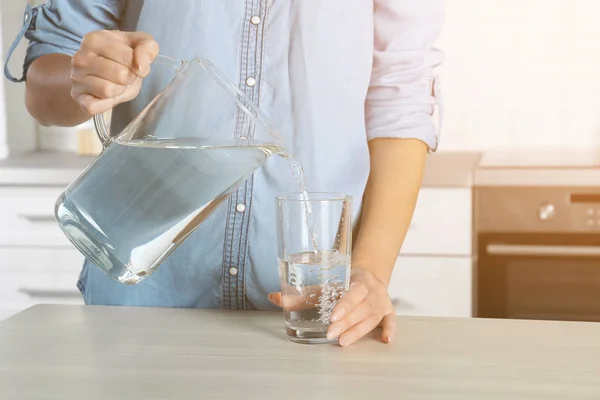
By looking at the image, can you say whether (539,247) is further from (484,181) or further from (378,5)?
(378,5)

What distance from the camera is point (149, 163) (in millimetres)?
718

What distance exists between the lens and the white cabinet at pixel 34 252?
2.09m

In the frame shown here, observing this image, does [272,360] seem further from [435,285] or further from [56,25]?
[435,285]

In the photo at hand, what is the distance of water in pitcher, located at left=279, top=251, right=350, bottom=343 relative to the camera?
0.77 meters

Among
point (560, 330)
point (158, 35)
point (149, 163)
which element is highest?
point (158, 35)

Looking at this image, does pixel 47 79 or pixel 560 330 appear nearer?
pixel 560 330

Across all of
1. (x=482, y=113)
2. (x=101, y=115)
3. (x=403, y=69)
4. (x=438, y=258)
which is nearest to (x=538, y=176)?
(x=438, y=258)

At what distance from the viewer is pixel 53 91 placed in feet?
3.40

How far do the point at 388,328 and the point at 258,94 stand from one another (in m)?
0.40

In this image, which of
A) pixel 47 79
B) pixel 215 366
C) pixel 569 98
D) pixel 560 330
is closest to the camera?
pixel 215 366

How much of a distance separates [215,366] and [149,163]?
18 centimetres

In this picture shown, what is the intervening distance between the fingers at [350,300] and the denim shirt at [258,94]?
0.84 ft

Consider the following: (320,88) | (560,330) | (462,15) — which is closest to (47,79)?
(320,88)

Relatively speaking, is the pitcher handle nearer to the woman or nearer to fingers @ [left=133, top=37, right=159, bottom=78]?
fingers @ [left=133, top=37, right=159, bottom=78]
